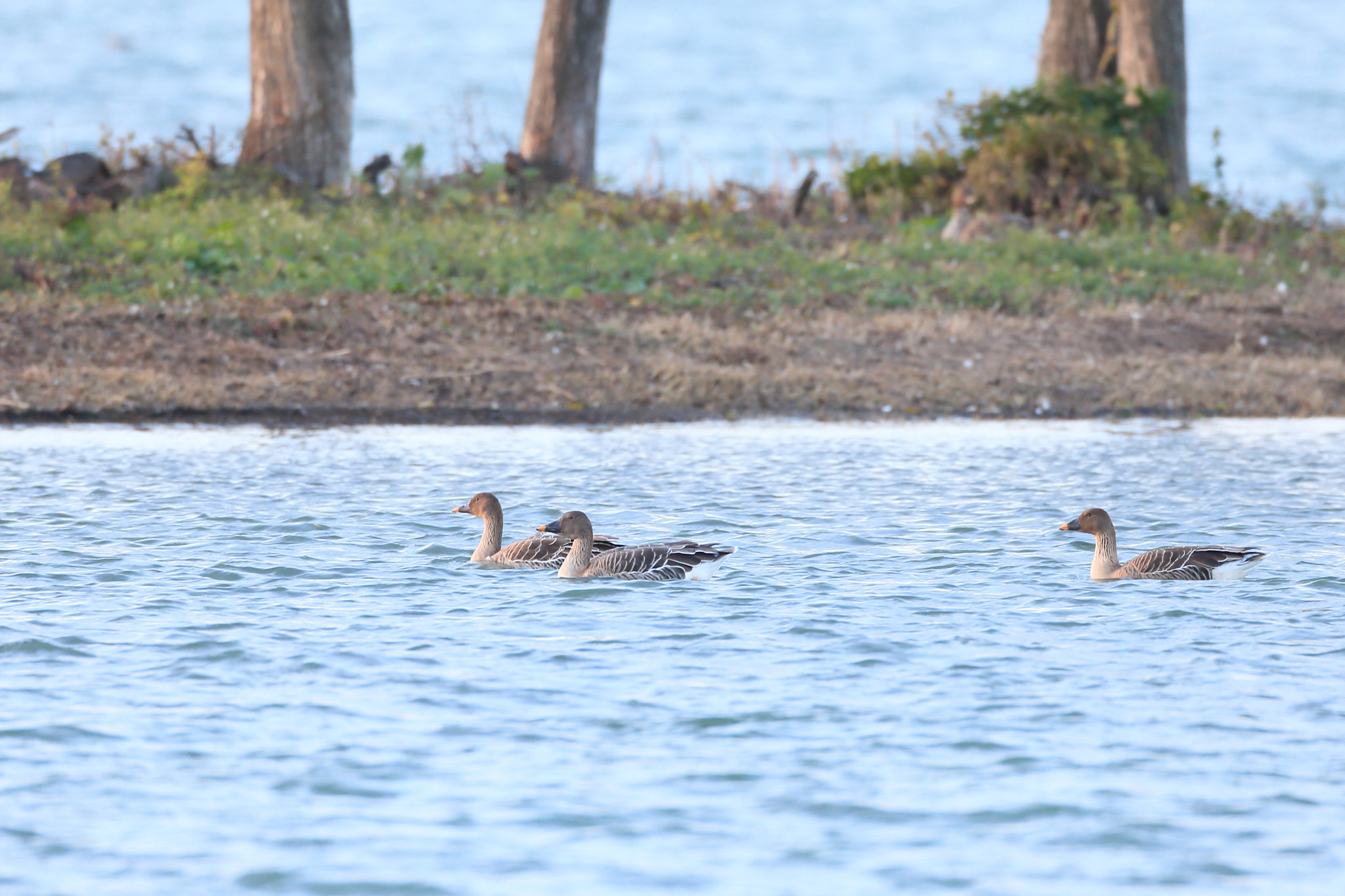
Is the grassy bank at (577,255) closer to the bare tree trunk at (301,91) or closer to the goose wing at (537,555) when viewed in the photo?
the bare tree trunk at (301,91)

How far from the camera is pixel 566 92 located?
25.9 meters

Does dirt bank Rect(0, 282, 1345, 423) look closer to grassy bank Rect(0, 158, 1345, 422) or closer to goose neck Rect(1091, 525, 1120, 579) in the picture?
grassy bank Rect(0, 158, 1345, 422)

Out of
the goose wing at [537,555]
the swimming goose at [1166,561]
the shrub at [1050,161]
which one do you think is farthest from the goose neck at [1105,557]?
the shrub at [1050,161]

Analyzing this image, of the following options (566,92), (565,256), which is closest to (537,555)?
(565,256)

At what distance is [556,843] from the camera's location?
5859 millimetres

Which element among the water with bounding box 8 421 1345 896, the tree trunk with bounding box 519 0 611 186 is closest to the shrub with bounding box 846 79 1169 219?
the tree trunk with bounding box 519 0 611 186

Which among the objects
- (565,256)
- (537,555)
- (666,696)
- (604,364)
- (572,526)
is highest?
(565,256)

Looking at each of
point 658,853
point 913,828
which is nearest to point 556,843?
point 658,853

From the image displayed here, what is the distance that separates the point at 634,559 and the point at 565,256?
1231cm

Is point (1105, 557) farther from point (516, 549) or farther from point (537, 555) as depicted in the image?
point (516, 549)

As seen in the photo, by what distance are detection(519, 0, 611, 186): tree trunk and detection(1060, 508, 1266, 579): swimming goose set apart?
55.4 ft

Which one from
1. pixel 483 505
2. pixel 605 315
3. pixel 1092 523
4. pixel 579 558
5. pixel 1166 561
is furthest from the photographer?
pixel 605 315

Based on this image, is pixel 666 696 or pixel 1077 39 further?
pixel 1077 39

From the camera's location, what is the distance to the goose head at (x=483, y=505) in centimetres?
1088
